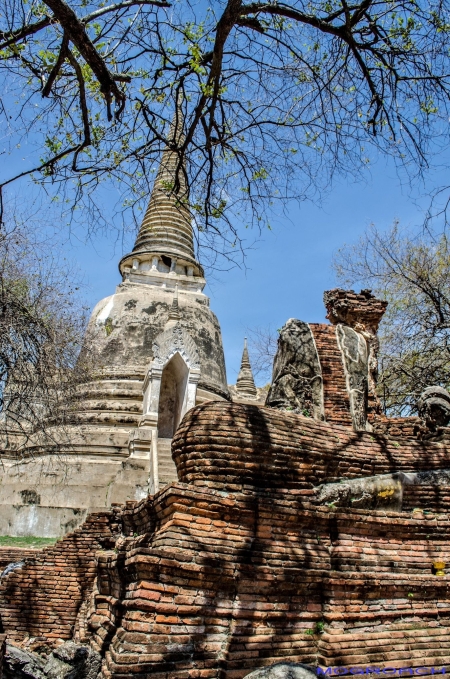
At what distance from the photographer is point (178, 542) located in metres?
4.65

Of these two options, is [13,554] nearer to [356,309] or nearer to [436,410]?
[356,309]

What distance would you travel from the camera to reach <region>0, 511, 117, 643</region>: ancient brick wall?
9086 mm

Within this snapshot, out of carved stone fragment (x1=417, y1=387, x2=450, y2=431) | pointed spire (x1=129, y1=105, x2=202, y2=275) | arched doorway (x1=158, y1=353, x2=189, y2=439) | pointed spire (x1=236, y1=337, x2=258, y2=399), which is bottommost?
carved stone fragment (x1=417, y1=387, x2=450, y2=431)

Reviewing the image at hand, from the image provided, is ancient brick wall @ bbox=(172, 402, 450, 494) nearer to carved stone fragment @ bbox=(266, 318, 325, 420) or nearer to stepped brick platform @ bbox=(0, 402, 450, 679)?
stepped brick platform @ bbox=(0, 402, 450, 679)

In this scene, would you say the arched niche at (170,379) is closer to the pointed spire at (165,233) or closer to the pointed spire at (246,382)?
the pointed spire at (165,233)

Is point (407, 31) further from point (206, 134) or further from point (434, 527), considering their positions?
point (434, 527)

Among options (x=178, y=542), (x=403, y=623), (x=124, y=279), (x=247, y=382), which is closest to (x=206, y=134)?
(x=178, y=542)

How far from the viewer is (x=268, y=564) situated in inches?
195

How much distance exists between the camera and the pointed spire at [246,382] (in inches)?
1100

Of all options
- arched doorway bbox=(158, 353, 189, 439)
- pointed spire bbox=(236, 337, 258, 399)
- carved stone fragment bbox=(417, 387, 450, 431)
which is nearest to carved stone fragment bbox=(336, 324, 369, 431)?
carved stone fragment bbox=(417, 387, 450, 431)

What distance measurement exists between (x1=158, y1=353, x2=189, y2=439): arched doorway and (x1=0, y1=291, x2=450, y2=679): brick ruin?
10.8 metres

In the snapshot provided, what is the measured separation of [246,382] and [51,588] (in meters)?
19.6

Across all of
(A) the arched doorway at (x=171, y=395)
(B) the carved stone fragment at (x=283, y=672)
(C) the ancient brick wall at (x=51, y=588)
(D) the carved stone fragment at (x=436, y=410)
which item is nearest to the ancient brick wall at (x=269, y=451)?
(D) the carved stone fragment at (x=436, y=410)

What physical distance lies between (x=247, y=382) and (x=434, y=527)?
22677mm
